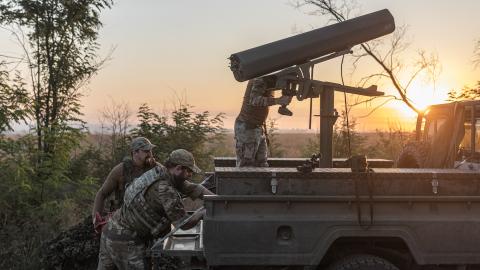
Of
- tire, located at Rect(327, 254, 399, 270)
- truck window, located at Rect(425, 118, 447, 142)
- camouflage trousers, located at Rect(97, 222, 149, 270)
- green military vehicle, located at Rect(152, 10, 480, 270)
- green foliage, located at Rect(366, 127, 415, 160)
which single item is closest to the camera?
green military vehicle, located at Rect(152, 10, 480, 270)

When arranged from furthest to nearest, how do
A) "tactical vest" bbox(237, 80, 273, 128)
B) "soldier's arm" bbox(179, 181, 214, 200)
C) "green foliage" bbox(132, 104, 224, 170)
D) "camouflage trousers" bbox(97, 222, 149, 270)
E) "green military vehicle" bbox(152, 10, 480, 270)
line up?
"green foliage" bbox(132, 104, 224, 170), "tactical vest" bbox(237, 80, 273, 128), "soldier's arm" bbox(179, 181, 214, 200), "camouflage trousers" bbox(97, 222, 149, 270), "green military vehicle" bbox(152, 10, 480, 270)

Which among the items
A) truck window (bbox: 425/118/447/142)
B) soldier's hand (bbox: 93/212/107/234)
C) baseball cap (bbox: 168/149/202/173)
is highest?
truck window (bbox: 425/118/447/142)

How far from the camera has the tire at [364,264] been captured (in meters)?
4.07

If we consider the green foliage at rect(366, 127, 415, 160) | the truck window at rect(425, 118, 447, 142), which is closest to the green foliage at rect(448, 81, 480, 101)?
the green foliage at rect(366, 127, 415, 160)

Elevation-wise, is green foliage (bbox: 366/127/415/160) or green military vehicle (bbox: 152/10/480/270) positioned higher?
green foliage (bbox: 366/127/415/160)

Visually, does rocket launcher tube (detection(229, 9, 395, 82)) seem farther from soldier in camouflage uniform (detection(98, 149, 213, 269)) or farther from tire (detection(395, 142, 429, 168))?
tire (detection(395, 142, 429, 168))

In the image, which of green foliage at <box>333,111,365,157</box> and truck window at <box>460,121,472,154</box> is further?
green foliage at <box>333,111,365,157</box>

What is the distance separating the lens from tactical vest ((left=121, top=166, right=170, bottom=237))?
4.50 m

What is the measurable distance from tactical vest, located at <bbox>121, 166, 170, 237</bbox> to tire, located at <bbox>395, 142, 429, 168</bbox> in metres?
2.66

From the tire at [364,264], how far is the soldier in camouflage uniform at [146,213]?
4.02 feet

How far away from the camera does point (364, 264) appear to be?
4.07 m

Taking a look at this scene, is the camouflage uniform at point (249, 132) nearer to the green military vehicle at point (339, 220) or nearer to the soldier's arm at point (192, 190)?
the soldier's arm at point (192, 190)

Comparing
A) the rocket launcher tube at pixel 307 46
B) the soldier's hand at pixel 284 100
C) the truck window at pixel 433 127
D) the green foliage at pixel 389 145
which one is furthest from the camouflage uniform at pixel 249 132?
the green foliage at pixel 389 145

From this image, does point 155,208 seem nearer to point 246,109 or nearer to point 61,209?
point 246,109
